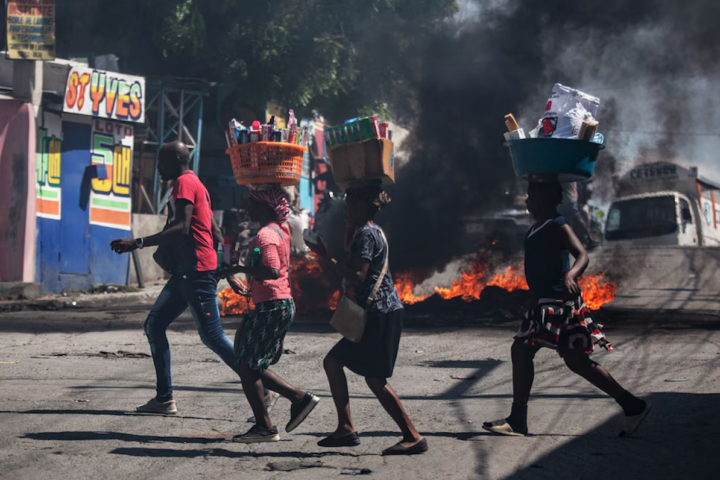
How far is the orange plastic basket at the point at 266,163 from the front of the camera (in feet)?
16.9

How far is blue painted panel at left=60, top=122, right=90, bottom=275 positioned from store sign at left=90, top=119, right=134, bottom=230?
0.24 m

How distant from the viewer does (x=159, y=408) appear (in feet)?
18.0

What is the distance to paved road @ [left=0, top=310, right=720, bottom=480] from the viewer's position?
168 inches

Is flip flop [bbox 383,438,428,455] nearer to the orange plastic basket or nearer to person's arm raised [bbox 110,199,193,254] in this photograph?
the orange plastic basket

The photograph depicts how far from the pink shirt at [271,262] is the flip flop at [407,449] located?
105 centimetres

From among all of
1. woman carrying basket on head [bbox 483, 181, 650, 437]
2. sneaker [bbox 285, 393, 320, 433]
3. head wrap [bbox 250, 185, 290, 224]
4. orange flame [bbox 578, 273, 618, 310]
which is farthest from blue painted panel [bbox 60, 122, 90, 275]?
woman carrying basket on head [bbox 483, 181, 650, 437]

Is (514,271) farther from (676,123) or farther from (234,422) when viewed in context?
(234,422)

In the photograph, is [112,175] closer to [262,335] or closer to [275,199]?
[275,199]

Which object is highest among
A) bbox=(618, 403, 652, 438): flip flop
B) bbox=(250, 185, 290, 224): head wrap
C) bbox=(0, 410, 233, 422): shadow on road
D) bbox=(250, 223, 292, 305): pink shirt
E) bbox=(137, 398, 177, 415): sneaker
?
bbox=(250, 185, 290, 224): head wrap

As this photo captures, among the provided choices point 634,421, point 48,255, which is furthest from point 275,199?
point 48,255

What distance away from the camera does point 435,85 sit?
58.5ft

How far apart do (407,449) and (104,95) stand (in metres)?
13.1

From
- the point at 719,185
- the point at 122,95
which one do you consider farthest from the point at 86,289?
the point at 719,185

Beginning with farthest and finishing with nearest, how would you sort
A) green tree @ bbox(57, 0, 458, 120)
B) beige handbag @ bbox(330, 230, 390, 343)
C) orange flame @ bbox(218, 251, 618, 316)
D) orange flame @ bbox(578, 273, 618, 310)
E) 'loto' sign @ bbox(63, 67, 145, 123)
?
green tree @ bbox(57, 0, 458, 120), 'loto' sign @ bbox(63, 67, 145, 123), orange flame @ bbox(218, 251, 618, 316), orange flame @ bbox(578, 273, 618, 310), beige handbag @ bbox(330, 230, 390, 343)
